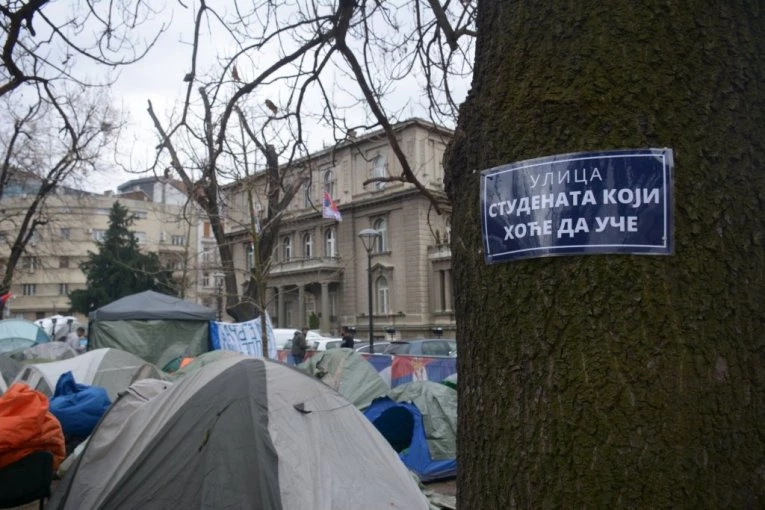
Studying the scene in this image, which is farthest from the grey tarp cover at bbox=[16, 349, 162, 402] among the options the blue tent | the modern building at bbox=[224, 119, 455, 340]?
the modern building at bbox=[224, 119, 455, 340]

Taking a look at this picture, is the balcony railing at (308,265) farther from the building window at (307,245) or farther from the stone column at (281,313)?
the stone column at (281,313)

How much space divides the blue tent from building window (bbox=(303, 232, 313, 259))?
3812cm

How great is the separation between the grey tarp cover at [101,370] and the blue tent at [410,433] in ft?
11.7

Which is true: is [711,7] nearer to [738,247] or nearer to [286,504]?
[738,247]

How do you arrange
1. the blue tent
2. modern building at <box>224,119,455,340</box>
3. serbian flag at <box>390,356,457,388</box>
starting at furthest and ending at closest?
modern building at <box>224,119,455,340</box>, serbian flag at <box>390,356,457,388</box>, the blue tent

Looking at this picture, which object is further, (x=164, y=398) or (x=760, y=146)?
(x=164, y=398)

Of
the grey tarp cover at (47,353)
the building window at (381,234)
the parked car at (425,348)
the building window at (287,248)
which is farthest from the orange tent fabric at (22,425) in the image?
the building window at (287,248)

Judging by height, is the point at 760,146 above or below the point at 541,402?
above

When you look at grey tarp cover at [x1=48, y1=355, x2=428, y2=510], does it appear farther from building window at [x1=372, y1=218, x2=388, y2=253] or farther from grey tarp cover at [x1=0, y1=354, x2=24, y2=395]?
building window at [x1=372, y1=218, x2=388, y2=253]

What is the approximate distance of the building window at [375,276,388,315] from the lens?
134 feet

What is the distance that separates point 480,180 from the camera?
5.52 feet

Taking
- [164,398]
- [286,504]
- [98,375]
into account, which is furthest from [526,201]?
[98,375]

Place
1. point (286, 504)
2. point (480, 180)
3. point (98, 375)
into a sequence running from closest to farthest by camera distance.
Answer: point (480, 180), point (286, 504), point (98, 375)

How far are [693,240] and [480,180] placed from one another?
506mm
